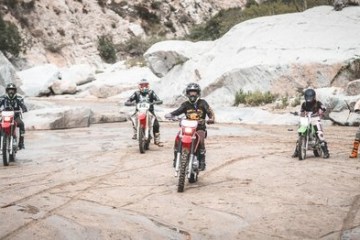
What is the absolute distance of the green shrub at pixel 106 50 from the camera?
2162 inches

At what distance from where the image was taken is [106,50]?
2162 inches

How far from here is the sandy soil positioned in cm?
592

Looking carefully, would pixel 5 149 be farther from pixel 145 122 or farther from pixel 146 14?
pixel 146 14

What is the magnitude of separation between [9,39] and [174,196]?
138 ft

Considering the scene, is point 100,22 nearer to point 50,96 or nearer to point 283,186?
point 50,96

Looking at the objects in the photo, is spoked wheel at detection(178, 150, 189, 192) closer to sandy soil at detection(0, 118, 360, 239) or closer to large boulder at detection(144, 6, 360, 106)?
sandy soil at detection(0, 118, 360, 239)

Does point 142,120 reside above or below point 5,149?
above

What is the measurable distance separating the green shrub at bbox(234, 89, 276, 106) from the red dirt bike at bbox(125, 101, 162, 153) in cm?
1092

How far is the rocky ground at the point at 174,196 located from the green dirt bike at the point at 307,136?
0.29 metres

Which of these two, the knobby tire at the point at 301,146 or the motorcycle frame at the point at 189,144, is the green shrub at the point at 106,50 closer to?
the knobby tire at the point at 301,146

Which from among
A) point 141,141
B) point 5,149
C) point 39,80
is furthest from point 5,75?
point 5,149

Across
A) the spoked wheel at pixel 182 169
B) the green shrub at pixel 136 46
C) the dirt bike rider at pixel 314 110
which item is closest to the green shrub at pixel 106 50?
the green shrub at pixel 136 46

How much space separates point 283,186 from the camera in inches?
324

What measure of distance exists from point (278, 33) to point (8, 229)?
908 inches
